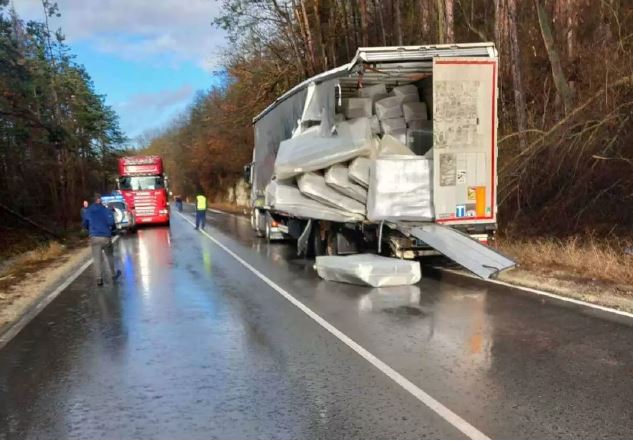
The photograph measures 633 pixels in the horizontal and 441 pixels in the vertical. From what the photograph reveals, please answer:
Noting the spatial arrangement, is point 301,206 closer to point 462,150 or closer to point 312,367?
point 462,150

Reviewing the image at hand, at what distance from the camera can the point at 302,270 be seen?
13.0 metres

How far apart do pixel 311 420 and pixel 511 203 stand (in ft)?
41.2

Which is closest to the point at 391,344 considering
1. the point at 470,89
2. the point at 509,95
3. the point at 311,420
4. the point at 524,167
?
the point at 311,420

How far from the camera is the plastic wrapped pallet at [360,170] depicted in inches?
476

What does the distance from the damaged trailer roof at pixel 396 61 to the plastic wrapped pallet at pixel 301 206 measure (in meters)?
2.53

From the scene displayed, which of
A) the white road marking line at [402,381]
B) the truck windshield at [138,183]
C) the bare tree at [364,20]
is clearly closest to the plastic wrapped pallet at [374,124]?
the white road marking line at [402,381]

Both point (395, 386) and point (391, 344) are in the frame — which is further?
point (391, 344)

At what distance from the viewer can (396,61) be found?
11734 mm

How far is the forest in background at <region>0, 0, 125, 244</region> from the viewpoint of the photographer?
18.0m

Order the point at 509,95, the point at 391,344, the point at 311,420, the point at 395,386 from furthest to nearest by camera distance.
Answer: the point at 509,95
the point at 391,344
the point at 395,386
the point at 311,420

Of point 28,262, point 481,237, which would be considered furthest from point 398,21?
point 28,262

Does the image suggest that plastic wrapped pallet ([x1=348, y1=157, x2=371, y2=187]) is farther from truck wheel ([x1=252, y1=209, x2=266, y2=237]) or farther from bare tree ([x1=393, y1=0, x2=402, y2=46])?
bare tree ([x1=393, y1=0, x2=402, y2=46])

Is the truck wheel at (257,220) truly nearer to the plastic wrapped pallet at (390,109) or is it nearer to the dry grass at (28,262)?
the dry grass at (28,262)

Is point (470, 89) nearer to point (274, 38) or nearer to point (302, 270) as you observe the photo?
point (302, 270)
